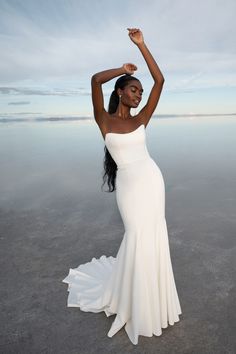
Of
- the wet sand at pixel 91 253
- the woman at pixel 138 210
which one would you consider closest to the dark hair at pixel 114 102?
the woman at pixel 138 210

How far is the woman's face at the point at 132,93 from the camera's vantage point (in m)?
3.34

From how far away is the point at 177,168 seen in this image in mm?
10930

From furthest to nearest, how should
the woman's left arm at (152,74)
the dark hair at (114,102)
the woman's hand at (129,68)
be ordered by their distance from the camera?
the dark hair at (114,102) → the woman's left arm at (152,74) → the woman's hand at (129,68)

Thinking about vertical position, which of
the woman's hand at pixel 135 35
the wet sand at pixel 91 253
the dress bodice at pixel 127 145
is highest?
the woman's hand at pixel 135 35

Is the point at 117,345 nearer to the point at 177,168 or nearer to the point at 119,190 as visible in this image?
the point at 119,190

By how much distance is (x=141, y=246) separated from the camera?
11.0ft

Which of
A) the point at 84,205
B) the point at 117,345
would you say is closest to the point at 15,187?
the point at 84,205

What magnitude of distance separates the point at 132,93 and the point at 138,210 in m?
1.18

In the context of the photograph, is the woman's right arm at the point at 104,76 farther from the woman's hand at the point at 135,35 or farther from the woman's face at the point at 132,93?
the woman's hand at the point at 135,35

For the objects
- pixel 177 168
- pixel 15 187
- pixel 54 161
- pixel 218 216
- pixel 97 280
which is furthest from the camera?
pixel 54 161

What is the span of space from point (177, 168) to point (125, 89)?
25.6 feet

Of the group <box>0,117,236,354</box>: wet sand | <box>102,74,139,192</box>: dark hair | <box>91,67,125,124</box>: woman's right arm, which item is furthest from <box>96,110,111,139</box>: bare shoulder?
<box>0,117,236,354</box>: wet sand

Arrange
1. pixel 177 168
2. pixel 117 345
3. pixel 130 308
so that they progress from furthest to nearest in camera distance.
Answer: pixel 177 168 < pixel 130 308 < pixel 117 345

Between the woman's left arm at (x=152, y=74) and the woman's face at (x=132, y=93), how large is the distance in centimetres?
13
